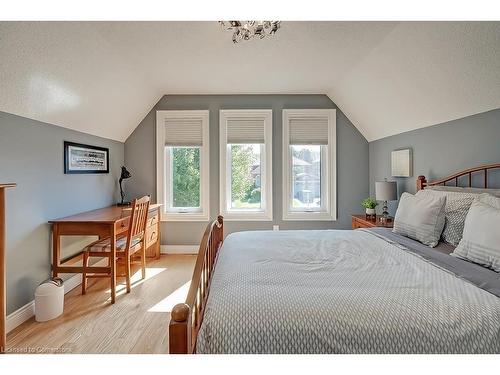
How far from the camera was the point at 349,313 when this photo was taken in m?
1.00

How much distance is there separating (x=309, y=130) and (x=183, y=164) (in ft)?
6.68

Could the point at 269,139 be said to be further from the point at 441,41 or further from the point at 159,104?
the point at 441,41

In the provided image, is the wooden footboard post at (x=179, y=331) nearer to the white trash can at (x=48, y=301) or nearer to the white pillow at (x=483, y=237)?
the white pillow at (x=483, y=237)

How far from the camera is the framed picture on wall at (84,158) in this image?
108 inches

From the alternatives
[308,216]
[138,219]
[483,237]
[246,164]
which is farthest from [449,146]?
[138,219]

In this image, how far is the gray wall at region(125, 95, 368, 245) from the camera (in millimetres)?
3906

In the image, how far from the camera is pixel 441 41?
198 cm

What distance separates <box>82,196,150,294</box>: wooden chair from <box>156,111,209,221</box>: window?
3.17ft

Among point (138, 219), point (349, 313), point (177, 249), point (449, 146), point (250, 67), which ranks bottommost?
point (177, 249)

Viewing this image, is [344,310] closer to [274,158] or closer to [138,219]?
[138,219]

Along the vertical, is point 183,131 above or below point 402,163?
above
